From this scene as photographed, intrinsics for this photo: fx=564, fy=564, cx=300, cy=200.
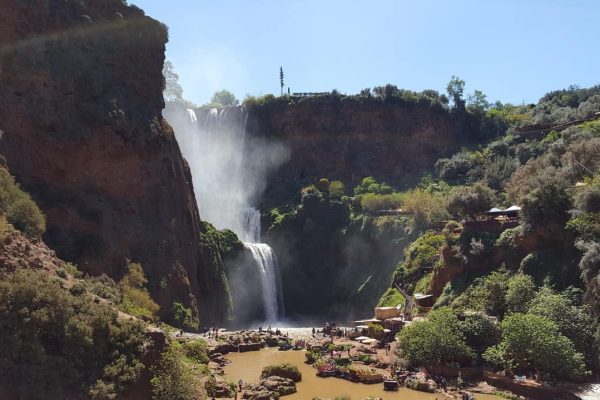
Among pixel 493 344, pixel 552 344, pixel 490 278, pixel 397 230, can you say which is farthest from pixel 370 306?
pixel 552 344

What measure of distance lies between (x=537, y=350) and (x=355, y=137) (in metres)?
55.5

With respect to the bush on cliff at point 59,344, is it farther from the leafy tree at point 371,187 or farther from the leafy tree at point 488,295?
the leafy tree at point 371,187

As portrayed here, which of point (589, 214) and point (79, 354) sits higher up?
point (589, 214)

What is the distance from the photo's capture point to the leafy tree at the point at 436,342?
2941 centimetres

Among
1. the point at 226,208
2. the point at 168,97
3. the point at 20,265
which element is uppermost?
the point at 168,97

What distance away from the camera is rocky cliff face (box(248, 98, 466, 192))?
257 feet

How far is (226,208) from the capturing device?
76062 mm

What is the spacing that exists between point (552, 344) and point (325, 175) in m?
53.4

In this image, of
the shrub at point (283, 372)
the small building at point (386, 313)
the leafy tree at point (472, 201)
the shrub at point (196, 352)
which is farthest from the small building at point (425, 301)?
the shrub at point (196, 352)

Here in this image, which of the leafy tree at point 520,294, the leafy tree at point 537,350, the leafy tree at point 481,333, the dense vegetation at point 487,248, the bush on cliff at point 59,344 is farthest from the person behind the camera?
the leafy tree at point 520,294

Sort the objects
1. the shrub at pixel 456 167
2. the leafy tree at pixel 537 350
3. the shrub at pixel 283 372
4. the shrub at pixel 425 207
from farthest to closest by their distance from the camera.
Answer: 1. the shrub at pixel 456 167
2. the shrub at pixel 425 207
3. the shrub at pixel 283 372
4. the leafy tree at pixel 537 350

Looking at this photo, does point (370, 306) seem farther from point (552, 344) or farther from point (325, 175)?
point (552, 344)

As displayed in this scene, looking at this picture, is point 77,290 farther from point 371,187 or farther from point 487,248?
point 371,187

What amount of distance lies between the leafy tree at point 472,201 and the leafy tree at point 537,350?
15597mm
